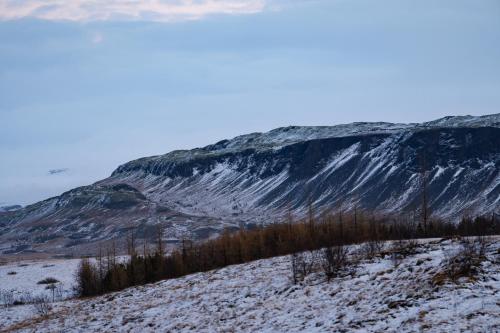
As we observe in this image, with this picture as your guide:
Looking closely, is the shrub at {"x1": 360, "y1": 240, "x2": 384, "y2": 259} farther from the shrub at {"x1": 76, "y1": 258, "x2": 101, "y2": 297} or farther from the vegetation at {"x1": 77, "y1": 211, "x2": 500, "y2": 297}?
the shrub at {"x1": 76, "y1": 258, "x2": 101, "y2": 297}

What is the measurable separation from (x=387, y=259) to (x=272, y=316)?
19.6 feet

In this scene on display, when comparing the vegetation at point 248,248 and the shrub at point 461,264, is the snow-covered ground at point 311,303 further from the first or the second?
the vegetation at point 248,248

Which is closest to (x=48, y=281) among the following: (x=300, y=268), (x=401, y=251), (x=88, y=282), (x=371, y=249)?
(x=88, y=282)

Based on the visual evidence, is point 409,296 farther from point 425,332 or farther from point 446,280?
point 425,332

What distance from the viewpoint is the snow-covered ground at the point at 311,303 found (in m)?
17.5

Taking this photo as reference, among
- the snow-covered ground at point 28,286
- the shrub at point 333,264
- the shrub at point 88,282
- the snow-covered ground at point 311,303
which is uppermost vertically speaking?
the shrub at point 333,264

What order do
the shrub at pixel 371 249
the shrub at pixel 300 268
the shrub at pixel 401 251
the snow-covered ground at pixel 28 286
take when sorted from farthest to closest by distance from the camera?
the snow-covered ground at pixel 28 286 < the shrub at pixel 371 249 < the shrub at pixel 300 268 < the shrub at pixel 401 251

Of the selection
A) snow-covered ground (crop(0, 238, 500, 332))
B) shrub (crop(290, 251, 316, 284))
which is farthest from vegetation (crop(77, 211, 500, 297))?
shrub (crop(290, 251, 316, 284))

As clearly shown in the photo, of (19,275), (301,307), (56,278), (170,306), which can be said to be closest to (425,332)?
(301,307)

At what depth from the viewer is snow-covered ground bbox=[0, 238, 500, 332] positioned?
57.3 feet

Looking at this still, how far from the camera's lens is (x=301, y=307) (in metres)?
21.7

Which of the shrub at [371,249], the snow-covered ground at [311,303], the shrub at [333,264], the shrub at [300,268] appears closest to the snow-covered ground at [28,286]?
the snow-covered ground at [311,303]

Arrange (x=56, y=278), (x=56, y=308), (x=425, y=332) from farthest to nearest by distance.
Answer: (x=56, y=278) < (x=56, y=308) < (x=425, y=332)

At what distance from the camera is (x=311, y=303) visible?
21.8 m
